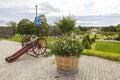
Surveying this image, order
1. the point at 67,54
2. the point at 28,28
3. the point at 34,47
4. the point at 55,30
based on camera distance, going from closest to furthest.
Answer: the point at 67,54, the point at 34,47, the point at 28,28, the point at 55,30

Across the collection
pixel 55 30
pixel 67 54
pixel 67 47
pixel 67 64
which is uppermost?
pixel 55 30

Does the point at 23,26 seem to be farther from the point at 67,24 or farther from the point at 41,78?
the point at 41,78

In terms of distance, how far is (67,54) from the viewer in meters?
4.98

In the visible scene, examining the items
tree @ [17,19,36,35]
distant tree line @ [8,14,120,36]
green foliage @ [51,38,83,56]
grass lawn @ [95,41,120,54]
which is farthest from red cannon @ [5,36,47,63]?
tree @ [17,19,36,35]

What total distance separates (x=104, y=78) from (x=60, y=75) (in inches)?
51.8

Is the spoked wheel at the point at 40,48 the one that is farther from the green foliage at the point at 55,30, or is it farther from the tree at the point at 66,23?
the tree at the point at 66,23

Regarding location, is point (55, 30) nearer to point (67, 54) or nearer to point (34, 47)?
point (34, 47)

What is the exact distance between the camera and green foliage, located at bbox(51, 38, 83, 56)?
498 centimetres

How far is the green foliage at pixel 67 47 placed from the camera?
4.98 m

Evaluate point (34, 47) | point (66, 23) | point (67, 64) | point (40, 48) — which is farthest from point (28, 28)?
point (67, 64)

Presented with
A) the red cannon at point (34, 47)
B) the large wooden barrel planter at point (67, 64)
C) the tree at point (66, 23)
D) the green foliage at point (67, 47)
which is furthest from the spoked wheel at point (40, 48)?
the tree at point (66, 23)

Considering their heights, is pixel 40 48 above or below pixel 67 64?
above

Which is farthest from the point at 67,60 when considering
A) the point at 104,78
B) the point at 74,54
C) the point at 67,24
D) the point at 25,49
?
the point at 67,24

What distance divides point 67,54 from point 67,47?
0.22m
